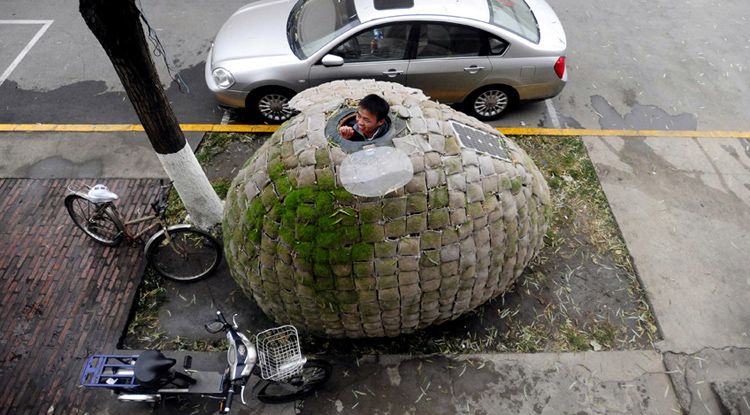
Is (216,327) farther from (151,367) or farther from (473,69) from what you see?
(473,69)

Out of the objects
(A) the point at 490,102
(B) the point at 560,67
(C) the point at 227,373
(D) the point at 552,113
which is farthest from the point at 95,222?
(D) the point at 552,113

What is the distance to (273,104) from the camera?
642 centimetres

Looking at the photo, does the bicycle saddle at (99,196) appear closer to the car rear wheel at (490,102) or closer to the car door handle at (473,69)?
the car door handle at (473,69)

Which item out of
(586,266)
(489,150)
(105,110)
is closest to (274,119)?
(105,110)

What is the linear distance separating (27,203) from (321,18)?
4192 mm

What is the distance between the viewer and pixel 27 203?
18.4 ft

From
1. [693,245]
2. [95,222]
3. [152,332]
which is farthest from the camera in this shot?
[693,245]

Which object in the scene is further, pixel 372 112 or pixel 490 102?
pixel 490 102

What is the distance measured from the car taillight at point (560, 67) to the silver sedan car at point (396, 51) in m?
0.01

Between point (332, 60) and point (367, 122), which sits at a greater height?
point (367, 122)

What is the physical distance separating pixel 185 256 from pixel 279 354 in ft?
5.89

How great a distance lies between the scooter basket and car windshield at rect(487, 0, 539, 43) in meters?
4.49

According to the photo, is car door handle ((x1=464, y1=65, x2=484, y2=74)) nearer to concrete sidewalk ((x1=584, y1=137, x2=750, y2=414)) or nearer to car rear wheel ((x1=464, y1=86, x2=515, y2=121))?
car rear wheel ((x1=464, y1=86, x2=515, y2=121))

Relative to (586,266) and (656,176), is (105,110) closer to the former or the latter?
→ (586,266)
